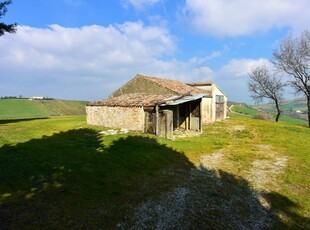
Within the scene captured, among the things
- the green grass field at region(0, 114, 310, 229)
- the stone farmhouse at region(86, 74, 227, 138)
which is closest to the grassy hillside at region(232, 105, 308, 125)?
the stone farmhouse at region(86, 74, 227, 138)

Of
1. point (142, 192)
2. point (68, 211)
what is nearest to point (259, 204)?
point (142, 192)

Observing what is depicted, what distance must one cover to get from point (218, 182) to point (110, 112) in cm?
1553

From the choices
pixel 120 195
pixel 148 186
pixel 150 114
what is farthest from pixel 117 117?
pixel 120 195

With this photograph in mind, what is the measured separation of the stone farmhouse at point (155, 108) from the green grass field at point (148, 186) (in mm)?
4370

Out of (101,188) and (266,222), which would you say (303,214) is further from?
(101,188)

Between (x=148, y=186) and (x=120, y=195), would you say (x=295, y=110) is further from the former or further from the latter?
(x=120, y=195)

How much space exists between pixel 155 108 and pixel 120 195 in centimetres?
1192

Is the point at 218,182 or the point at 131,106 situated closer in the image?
the point at 218,182

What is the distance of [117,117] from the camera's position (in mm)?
22750

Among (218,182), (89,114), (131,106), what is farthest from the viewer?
(89,114)

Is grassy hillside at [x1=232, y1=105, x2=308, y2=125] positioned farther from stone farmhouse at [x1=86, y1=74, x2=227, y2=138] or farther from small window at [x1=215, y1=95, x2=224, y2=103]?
stone farmhouse at [x1=86, y1=74, x2=227, y2=138]

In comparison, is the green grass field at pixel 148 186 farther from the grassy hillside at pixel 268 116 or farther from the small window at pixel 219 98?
the grassy hillside at pixel 268 116

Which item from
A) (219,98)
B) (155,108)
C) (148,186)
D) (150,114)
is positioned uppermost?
(219,98)

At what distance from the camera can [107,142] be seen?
647 inches
